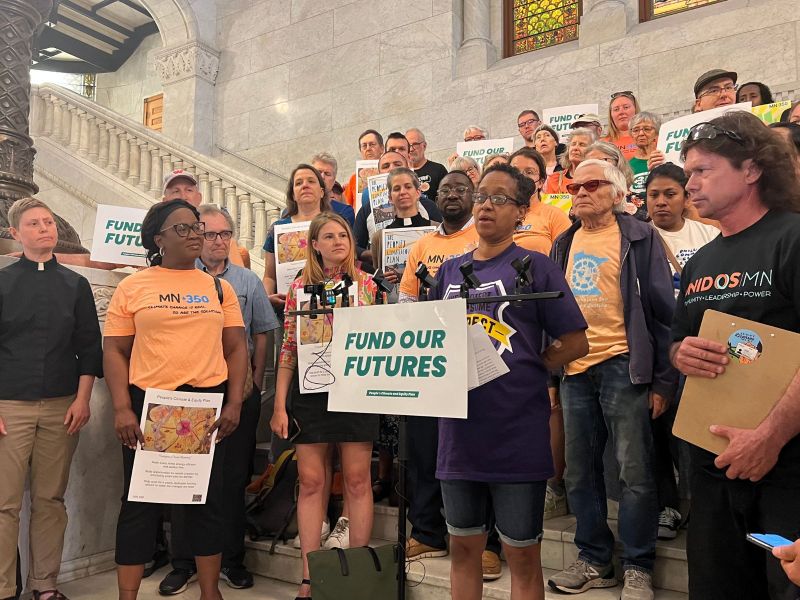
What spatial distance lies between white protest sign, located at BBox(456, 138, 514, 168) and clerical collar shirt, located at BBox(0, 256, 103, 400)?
12.3ft

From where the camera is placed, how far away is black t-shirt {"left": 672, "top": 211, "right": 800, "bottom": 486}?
1.72m

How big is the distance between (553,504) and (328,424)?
124cm

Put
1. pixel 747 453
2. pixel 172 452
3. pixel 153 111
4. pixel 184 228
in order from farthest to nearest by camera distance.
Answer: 1. pixel 153 111
2. pixel 184 228
3. pixel 172 452
4. pixel 747 453

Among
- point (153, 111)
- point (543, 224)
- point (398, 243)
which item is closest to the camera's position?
point (543, 224)

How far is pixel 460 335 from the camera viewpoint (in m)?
2.12

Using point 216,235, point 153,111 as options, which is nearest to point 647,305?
point 216,235

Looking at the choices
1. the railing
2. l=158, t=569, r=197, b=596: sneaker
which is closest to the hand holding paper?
l=158, t=569, r=197, b=596: sneaker

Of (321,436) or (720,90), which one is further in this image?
(720,90)

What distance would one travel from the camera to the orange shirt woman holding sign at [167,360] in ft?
10.1

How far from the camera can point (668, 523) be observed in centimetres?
314

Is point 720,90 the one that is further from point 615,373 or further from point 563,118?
point 615,373

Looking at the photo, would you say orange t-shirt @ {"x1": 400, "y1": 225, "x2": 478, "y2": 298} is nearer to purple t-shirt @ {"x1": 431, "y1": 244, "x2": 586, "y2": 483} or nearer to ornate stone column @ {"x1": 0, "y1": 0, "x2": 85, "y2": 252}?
purple t-shirt @ {"x1": 431, "y1": 244, "x2": 586, "y2": 483}

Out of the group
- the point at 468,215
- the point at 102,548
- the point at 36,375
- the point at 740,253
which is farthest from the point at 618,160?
the point at 102,548

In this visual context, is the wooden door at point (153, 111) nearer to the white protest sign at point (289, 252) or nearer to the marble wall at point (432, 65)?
the marble wall at point (432, 65)
